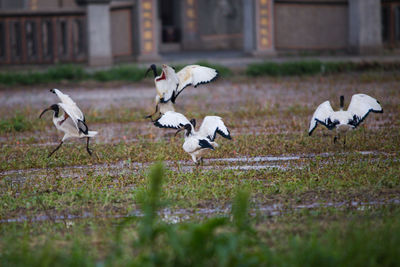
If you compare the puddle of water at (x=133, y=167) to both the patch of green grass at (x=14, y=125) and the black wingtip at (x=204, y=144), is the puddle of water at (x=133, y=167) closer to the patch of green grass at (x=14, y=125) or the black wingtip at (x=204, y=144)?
the black wingtip at (x=204, y=144)

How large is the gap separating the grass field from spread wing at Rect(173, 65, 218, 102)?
0.79 metres

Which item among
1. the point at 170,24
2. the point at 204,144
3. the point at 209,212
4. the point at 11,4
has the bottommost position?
the point at 209,212

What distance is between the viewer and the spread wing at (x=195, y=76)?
7.59 m

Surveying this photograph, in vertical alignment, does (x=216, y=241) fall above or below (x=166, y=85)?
below

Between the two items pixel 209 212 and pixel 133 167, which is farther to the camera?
pixel 133 167

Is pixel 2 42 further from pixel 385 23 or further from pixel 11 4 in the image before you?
pixel 385 23

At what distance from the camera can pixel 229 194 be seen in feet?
19.0

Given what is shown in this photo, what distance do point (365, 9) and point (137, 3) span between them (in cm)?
596

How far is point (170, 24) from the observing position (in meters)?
26.9

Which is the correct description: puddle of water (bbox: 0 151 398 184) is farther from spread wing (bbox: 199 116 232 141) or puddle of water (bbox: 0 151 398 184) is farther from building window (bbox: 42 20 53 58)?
building window (bbox: 42 20 53 58)

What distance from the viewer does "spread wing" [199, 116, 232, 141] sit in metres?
6.52

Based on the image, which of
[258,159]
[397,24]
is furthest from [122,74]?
[258,159]

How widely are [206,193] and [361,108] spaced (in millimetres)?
2251

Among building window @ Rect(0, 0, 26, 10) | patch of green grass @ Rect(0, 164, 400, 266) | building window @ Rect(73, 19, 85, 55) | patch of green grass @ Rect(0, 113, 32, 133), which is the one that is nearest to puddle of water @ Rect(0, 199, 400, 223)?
patch of green grass @ Rect(0, 164, 400, 266)
